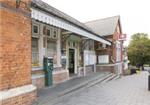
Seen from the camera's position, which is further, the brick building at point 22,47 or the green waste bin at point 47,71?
the green waste bin at point 47,71

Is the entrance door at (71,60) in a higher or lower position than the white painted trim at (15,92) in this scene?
higher

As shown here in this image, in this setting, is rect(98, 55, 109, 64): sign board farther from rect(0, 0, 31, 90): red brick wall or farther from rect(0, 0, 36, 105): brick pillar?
rect(0, 0, 31, 90): red brick wall

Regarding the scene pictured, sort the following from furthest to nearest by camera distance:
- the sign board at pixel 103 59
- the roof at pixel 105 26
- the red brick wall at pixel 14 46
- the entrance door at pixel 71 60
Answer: the roof at pixel 105 26
the sign board at pixel 103 59
the entrance door at pixel 71 60
the red brick wall at pixel 14 46

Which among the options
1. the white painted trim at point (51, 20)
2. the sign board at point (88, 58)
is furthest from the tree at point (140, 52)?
A: the white painted trim at point (51, 20)

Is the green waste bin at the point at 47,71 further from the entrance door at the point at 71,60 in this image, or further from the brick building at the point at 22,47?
the entrance door at the point at 71,60

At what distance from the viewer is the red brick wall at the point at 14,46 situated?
5.70 metres

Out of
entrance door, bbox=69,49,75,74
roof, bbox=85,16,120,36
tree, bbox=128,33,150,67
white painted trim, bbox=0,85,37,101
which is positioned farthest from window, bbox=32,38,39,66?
tree, bbox=128,33,150,67

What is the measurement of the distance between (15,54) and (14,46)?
24 centimetres

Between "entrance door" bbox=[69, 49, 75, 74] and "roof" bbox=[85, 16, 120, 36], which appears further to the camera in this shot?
"roof" bbox=[85, 16, 120, 36]

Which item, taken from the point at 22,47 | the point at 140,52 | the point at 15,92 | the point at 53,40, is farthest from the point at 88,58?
the point at 140,52

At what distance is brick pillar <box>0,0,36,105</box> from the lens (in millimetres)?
5680

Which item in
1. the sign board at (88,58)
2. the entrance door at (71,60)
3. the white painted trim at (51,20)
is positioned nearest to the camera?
the white painted trim at (51,20)

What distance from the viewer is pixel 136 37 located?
65812mm

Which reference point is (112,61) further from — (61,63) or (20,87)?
(20,87)
